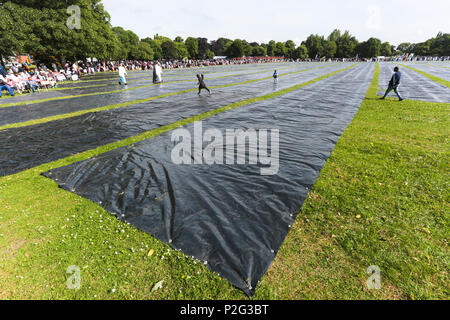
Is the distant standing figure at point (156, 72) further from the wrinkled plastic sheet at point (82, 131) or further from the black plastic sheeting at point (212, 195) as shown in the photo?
the black plastic sheeting at point (212, 195)

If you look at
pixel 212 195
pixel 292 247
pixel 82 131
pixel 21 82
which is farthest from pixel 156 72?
pixel 292 247

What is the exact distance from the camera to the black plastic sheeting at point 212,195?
3.26 metres

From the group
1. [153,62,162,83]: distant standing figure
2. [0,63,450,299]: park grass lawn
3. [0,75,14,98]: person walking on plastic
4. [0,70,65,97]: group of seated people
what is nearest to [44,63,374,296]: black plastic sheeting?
[0,63,450,299]: park grass lawn

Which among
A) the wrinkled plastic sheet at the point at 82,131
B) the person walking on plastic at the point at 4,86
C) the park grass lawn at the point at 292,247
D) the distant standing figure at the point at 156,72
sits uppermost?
the distant standing figure at the point at 156,72

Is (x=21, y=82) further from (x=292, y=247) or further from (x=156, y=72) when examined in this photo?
(x=292, y=247)

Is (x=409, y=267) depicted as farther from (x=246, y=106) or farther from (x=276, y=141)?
(x=246, y=106)

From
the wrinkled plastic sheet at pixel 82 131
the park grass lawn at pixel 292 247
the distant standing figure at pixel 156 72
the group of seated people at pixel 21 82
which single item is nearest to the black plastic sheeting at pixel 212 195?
the park grass lawn at pixel 292 247

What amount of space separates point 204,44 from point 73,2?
99.5m

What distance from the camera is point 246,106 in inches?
471

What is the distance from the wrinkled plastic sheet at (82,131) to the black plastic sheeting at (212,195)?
1.33 metres

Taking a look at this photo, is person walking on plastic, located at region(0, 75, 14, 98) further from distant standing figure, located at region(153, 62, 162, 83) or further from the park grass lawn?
the park grass lawn

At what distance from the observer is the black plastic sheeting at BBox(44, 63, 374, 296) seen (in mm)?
3258

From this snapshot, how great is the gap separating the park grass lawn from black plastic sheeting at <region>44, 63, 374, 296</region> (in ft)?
0.61

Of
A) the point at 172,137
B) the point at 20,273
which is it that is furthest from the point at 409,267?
the point at 172,137
